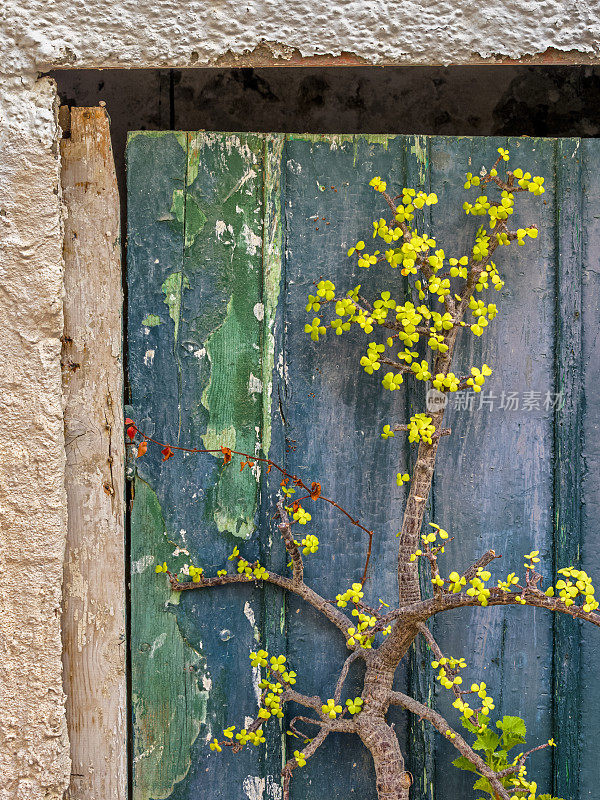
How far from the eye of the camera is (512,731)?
3.80 feet

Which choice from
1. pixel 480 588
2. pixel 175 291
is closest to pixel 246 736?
pixel 480 588

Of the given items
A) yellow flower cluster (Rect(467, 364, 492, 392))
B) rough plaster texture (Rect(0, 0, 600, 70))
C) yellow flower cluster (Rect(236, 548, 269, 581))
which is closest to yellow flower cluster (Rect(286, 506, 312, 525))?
yellow flower cluster (Rect(236, 548, 269, 581))

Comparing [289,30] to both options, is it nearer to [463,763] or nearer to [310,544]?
[310,544]

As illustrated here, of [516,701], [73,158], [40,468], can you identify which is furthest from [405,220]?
[516,701]

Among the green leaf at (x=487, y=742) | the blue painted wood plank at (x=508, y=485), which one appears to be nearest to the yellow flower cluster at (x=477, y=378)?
the blue painted wood plank at (x=508, y=485)

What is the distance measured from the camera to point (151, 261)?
122 centimetres

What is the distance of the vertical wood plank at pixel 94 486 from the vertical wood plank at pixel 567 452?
84 centimetres

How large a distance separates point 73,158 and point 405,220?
61cm

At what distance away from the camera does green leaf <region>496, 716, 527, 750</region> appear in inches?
45.4

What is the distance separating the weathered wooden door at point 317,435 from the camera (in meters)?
1.22

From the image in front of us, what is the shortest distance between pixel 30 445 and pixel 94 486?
16 cm

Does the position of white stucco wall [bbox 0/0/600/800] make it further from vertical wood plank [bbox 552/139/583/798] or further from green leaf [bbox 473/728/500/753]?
green leaf [bbox 473/728/500/753]

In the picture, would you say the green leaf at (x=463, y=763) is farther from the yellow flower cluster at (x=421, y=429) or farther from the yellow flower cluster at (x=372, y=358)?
the yellow flower cluster at (x=372, y=358)

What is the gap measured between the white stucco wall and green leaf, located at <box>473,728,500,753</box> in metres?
0.73
